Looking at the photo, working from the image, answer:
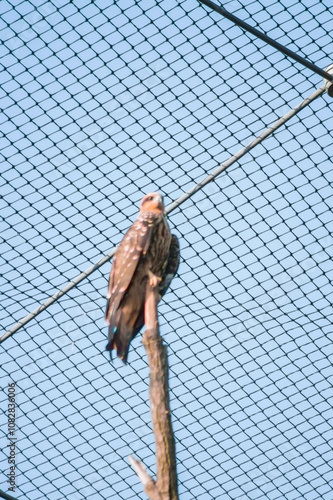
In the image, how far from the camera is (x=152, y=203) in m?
3.97

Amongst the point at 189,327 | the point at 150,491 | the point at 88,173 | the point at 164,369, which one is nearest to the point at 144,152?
the point at 88,173

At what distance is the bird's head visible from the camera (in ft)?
12.8

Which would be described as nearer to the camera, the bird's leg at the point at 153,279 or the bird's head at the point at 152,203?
the bird's leg at the point at 153,279

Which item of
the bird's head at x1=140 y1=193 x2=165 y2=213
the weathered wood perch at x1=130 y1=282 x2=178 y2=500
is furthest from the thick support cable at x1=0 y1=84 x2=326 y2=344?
the weathered wood perch at x1=130 y1=282 x2=178 y2=500

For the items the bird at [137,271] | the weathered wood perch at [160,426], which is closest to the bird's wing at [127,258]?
the bird at [137,271]

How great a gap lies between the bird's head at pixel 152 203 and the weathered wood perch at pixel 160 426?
45.1 inches

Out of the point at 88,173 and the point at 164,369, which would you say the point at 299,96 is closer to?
the point at 88,173

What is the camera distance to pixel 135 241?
3727 millimetres

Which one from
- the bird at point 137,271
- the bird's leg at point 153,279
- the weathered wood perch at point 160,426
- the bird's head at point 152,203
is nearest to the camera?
the weathered wood perch at point 160,426

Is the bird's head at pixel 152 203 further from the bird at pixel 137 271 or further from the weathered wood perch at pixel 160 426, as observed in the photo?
the weathered wood perch at pixel 160 426

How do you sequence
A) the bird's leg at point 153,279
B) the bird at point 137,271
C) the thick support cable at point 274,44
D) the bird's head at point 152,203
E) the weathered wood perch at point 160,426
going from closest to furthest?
1. the weathered wood perch at point 160,426
2. the bird's leg at point 153,279
3. the bird at point 137,271
4. the thick support cable at point 274,44
5. the bird's head at point 152,203

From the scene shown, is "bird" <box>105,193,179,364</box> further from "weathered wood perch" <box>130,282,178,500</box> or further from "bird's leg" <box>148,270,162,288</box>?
"weathered wood perch" <box>130,282,178,500</box>

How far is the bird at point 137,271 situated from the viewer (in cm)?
356

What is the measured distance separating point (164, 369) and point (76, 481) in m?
1.91
